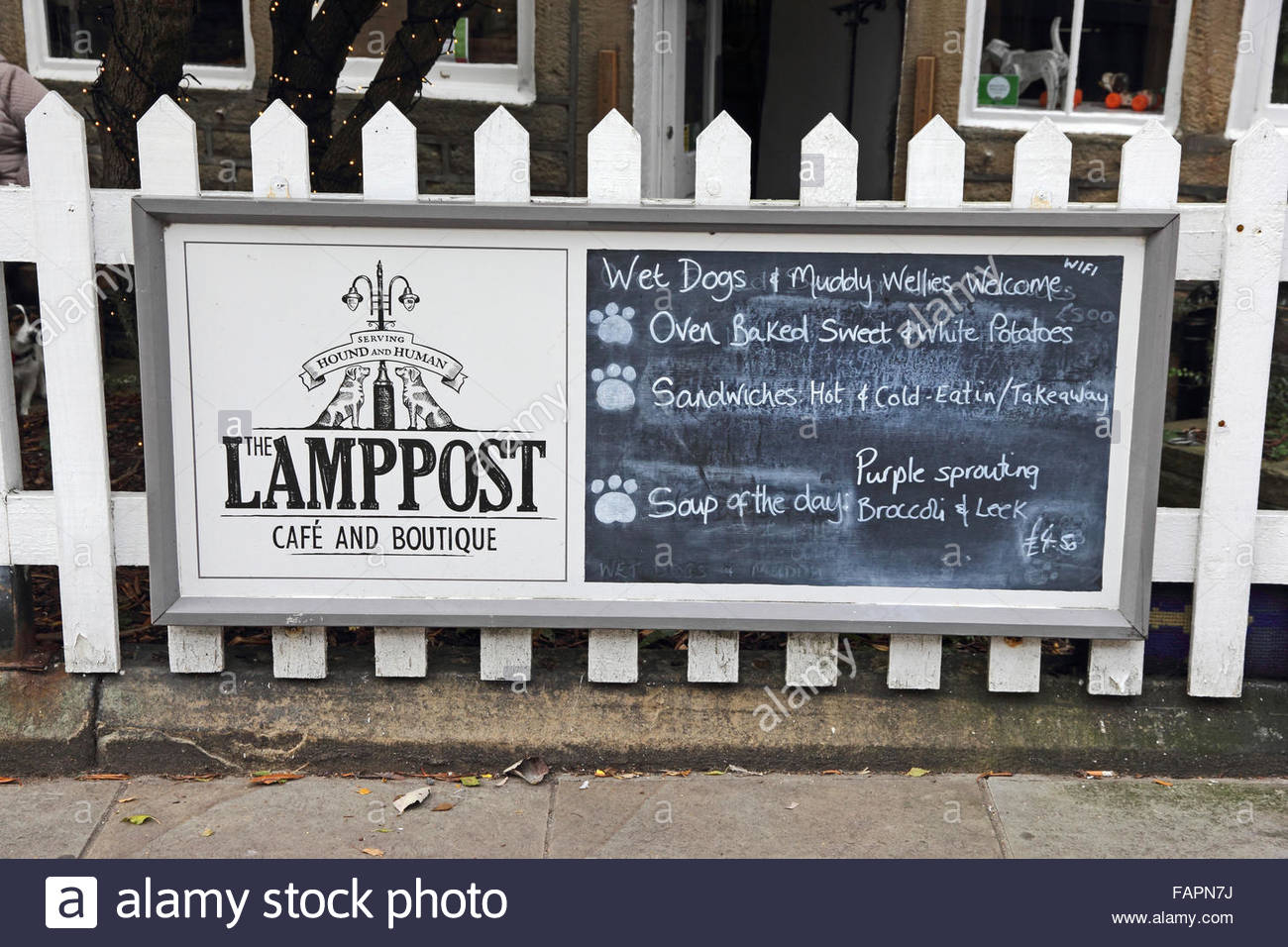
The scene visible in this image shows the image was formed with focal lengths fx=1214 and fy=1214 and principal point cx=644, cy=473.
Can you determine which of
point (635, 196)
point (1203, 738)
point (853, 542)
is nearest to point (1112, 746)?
point (1203, 738)

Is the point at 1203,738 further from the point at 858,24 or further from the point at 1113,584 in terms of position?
the point at 858,24

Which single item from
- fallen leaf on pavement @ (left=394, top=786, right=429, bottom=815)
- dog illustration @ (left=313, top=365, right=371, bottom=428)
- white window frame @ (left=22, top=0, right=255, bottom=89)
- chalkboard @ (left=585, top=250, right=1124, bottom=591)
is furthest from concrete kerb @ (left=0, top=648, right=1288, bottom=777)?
white window frame @ (left=22, top=0, right=255, bottom=89)

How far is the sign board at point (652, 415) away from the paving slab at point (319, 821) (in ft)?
1.58

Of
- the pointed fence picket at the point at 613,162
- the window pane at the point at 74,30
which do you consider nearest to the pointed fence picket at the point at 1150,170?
the pointed fence picket at the point at 613,162

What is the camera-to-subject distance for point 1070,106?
7.25m

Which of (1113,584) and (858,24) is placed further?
(858,24)

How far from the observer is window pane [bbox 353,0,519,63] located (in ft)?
23.5

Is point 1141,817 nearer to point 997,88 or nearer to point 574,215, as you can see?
point 574,215

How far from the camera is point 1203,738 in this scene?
→ 349 cm

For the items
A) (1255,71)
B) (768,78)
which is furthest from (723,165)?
(768,78)

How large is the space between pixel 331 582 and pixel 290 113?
1.28 m

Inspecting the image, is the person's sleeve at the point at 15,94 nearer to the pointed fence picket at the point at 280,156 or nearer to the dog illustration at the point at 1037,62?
the pointed fence picket at the point at 280,156

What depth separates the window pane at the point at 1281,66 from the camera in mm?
7188

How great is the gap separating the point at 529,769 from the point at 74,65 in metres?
5.64
